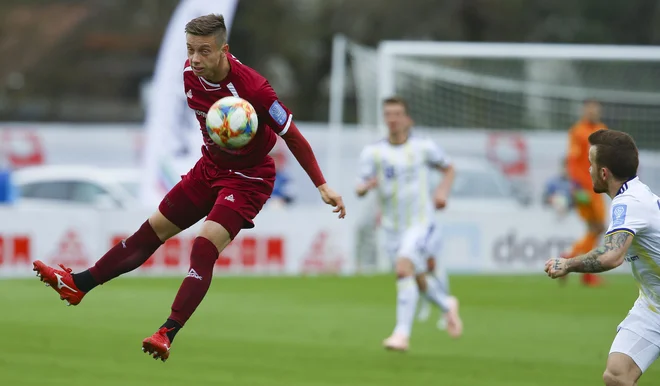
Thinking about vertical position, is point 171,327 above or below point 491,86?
below

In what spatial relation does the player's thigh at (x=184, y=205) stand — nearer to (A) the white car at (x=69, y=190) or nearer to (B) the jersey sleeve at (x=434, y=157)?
(B) the jersey sleeve at (x=434, y=157)

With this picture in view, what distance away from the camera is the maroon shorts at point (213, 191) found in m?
8.38

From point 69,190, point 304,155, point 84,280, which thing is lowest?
point 69,190

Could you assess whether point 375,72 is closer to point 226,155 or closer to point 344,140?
point 344,140

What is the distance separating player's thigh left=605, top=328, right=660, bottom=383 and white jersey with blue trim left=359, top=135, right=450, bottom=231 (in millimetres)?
4977

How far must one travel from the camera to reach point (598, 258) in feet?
23.1

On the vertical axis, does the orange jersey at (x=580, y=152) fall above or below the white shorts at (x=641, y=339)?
above

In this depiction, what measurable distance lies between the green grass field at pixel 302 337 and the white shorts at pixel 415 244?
0.86 m

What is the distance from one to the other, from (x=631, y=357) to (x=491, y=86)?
1651 centimetres

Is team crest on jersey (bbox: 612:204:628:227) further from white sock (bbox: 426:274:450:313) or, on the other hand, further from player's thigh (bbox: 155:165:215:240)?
white sock (bbox: 426:274:450:313)

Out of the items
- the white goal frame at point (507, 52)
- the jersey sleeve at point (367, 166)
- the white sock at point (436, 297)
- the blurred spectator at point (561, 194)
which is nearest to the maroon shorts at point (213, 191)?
the jersey sleeve at point (367, 166)

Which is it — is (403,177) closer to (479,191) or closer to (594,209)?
(594,209)

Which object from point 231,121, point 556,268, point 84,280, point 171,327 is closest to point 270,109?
point 231,121

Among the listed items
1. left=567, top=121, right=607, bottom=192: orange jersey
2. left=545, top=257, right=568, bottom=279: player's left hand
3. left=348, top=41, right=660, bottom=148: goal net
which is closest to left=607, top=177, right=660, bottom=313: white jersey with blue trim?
left=545, top=257, right=568, bottom=279: player's left hand
